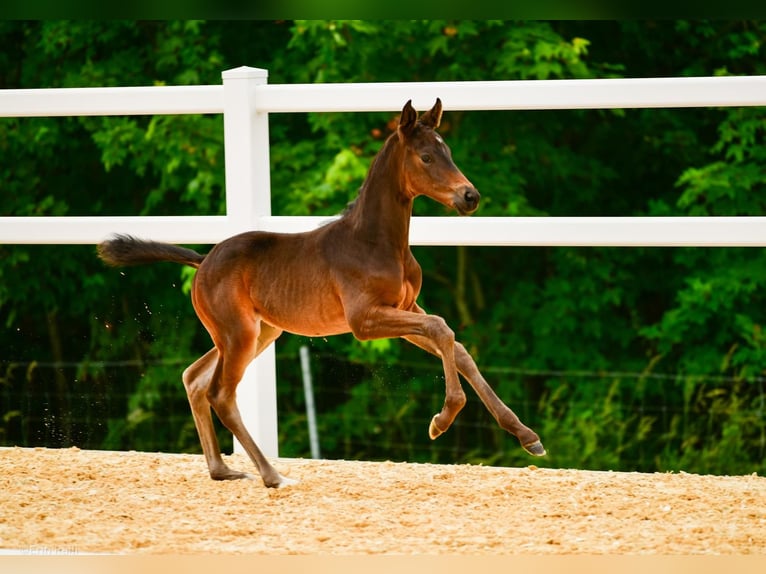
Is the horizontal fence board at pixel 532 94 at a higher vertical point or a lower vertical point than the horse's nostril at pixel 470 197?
higher

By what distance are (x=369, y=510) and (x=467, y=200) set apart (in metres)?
1.13

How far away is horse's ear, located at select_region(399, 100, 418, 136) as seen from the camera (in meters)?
3.75

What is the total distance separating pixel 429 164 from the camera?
3.75 m

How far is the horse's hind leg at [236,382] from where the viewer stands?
13.2ft

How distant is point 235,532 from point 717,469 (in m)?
6.43

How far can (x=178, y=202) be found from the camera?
12039 millimetres

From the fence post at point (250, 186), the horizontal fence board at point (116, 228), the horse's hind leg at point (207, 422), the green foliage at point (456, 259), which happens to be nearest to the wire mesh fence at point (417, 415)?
the green foliage at point (456, 259)

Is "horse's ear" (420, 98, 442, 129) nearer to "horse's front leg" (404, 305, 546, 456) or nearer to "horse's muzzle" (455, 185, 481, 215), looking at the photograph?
"horse's muzzle" (455, 185, 481, 215)

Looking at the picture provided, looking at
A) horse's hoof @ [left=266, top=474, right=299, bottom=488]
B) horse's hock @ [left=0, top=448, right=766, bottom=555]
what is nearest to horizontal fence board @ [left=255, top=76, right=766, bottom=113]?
horse's hock @ [left=0, top=448, right=766, bottom=555]

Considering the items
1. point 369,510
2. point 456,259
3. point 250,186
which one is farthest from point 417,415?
point 369,510

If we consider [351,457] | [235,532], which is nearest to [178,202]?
[351,457]

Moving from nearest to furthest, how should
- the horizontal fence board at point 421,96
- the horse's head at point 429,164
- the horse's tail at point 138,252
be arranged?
the horse's head at point 429,164 → the horse's tail at point 138,252 → the horizontal fence board at point 421,96

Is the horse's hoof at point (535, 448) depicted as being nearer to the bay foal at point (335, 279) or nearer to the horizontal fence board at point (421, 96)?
the bay foal at point (335, 279)

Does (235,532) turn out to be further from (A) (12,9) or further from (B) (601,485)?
(A) (12,9)
